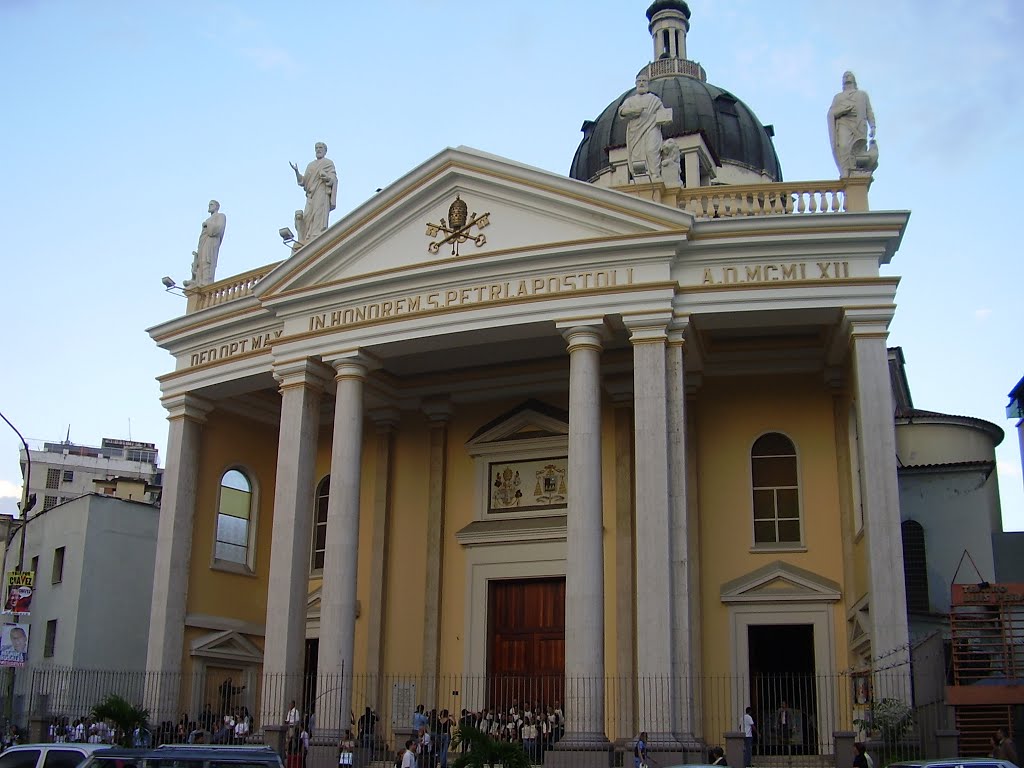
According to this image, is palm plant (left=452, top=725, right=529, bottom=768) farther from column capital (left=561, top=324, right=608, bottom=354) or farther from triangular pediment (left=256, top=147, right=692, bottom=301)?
triangular pediment (left=256, top=147, right=692, bottom=301)

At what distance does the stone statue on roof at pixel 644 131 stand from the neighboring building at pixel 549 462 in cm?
47

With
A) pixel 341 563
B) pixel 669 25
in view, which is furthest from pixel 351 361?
pixel 669 25

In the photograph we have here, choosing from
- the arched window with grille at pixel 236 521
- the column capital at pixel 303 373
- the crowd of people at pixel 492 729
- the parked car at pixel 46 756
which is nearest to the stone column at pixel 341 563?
the column capital at pixel 303 373

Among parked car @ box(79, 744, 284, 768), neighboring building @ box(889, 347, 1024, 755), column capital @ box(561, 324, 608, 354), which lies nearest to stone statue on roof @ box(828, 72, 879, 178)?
column capital @ box(561, 324, 608, 354)

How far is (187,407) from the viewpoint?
2697cm

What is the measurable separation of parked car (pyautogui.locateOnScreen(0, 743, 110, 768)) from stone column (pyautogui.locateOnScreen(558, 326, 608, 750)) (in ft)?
24.4

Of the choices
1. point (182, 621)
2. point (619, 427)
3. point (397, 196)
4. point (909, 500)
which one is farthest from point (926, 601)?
point (182, 621)

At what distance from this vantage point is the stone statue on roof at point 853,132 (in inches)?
857

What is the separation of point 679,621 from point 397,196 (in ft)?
33.1

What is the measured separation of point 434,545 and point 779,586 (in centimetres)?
773

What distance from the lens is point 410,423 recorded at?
92.3 feet

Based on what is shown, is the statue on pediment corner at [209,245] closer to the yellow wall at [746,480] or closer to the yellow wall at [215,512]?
the yellow wall at [215,512]

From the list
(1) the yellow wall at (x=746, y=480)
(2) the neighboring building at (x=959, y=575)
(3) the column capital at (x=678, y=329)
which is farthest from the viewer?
(1) the yellow wall at (x=746, y=480)

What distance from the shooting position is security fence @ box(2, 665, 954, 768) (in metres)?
18.7
